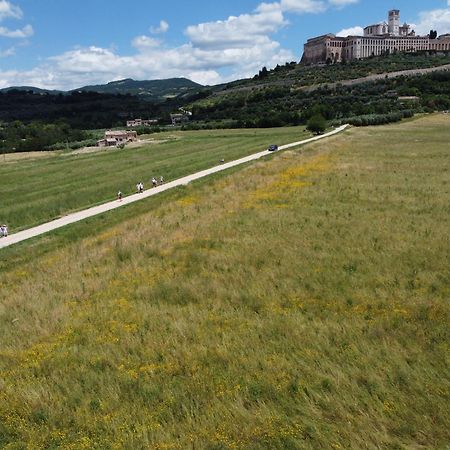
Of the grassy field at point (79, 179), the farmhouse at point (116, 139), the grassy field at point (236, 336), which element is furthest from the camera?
the farmhouse at point (116, 139)

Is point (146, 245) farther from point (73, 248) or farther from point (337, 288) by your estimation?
point (337, 288)

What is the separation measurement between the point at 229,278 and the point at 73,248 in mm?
9934

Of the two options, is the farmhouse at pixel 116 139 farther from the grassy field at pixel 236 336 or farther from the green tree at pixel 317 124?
the grassy field at pixel 236 336

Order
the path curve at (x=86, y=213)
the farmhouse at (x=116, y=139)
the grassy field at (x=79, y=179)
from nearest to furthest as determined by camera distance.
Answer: the path curve at (x=86, y=213) → the grassy field at (x=79, y=179) → the farmhouse at (x=116, y=139)

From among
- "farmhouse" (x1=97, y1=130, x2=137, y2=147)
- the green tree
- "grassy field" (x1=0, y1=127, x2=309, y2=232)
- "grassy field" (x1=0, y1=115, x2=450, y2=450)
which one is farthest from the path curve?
"farmhouse" (x1=97, y1=130, x2=137, y2=147)

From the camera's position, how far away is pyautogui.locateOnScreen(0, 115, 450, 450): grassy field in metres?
8.26

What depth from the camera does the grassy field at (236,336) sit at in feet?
27.1

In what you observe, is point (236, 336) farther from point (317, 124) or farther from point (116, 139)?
point (116, 139)

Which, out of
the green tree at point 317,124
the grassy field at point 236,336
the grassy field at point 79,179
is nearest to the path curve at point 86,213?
the grassy field at point 79,179

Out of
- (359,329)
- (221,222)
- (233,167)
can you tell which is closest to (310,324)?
(359,329)

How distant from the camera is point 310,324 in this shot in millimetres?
11742

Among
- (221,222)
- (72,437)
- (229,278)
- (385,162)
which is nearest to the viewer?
(72,437)

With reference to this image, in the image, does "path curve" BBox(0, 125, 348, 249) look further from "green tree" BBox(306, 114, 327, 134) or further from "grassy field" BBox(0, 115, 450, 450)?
"green tree" BBox(306, 114, 327, 134)

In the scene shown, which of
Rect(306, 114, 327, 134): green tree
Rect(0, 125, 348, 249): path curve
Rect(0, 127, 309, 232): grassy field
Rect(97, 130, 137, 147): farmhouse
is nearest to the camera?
Rect(0, 125, 348, 249): path curve
